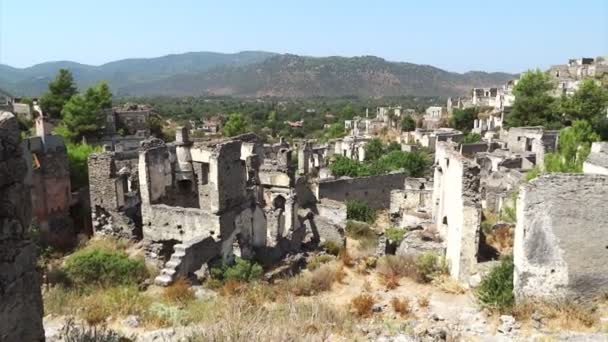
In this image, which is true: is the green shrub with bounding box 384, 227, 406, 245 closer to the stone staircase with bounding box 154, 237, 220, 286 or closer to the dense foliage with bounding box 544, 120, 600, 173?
the dense foliage with bounding box 544, 120, 600, 173

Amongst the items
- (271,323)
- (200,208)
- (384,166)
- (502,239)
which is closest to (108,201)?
(200,208)

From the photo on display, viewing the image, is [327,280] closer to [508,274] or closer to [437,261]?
[437,261]

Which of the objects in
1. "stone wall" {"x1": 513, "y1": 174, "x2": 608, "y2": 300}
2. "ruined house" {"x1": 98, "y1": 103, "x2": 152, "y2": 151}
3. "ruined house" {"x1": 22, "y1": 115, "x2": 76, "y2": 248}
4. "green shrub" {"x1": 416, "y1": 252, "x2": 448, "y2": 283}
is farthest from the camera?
"ruined house" {"x1": 98, "y1": 103, "x2": 152, "y2": 151}

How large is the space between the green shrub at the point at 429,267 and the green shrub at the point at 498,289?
1.98m

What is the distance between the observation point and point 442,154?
17.1 meters

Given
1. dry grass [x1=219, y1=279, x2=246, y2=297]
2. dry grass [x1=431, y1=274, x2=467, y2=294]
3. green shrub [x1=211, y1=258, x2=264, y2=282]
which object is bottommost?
dry grass [x1=431, y1=274, x2=467, y2=294]

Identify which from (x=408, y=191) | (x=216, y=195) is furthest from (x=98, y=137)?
(x=216, y=195)

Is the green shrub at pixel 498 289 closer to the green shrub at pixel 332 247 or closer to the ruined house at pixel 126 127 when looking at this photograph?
the green shrub at pixel 332 247

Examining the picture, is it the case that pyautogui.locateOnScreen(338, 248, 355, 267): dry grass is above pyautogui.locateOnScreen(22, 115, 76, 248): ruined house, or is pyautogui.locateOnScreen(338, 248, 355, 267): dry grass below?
below

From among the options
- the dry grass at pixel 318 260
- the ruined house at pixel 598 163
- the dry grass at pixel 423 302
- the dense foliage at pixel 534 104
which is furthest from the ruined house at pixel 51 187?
the dense foliage at pixel 534 104

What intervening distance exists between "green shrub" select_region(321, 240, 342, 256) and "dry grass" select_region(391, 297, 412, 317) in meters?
5.94

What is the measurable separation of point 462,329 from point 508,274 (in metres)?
2.72

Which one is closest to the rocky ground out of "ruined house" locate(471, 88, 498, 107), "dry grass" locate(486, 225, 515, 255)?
"dry grass" locate(486, 225, 515, 255)

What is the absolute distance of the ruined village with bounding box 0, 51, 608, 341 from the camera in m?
7.31
